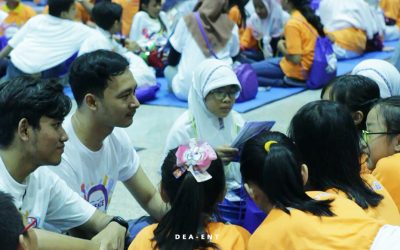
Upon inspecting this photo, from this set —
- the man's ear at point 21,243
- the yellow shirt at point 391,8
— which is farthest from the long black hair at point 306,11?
the man's ear at point 21,243

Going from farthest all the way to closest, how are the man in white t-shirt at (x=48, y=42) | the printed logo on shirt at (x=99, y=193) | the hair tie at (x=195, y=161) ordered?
the man in white t-shirt at (x=48, y=42) → the printed logo on shirt at (x=99, y=193) → the hair tie at (x=195, y=161)

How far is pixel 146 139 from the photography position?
4914 mm

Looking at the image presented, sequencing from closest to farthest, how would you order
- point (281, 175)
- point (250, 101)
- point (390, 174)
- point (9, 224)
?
point (9, 224) < point (281, 175) < point (390, 174) < point (250, 101)

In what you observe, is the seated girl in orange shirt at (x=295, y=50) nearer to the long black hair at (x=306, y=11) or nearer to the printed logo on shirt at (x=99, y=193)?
the long black hair at (x=306, y=11)

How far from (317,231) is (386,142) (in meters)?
0.90

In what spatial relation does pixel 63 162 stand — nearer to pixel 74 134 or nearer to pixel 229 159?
pixel 74 134

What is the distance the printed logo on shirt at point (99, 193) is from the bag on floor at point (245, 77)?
3092 millimetres

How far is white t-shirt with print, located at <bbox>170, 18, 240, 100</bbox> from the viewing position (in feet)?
18.3

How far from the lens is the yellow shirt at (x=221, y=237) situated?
200 cm

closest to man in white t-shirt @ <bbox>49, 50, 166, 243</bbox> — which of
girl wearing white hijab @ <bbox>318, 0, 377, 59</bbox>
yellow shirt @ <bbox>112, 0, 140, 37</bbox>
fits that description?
girl wearing white hijab @ <bbox>318, 0, 377, 59</bbox>

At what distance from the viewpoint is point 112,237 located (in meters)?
2.28

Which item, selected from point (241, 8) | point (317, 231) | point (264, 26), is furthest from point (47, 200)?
point (241, 8)

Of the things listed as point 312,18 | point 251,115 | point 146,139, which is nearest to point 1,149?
point 146,139

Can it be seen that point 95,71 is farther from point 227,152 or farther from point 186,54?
point 186,54
